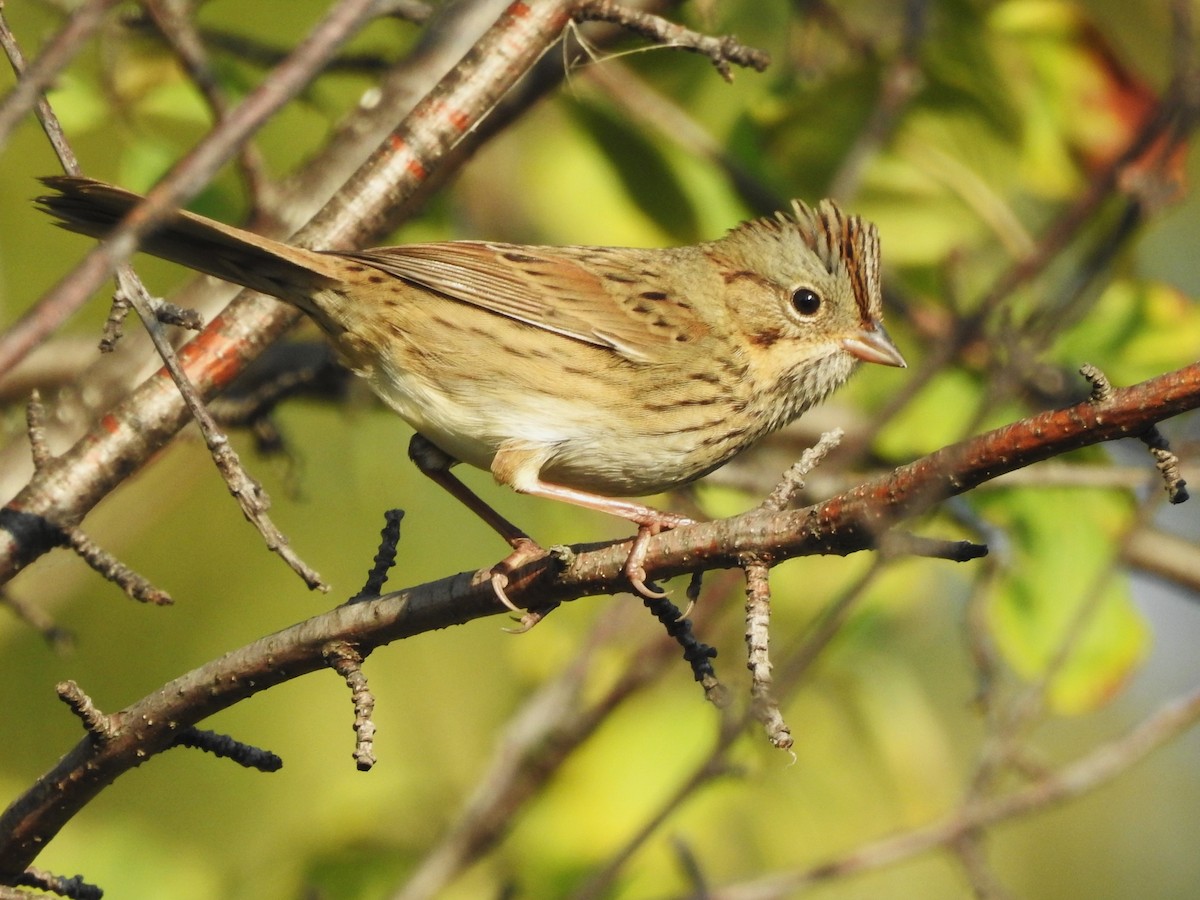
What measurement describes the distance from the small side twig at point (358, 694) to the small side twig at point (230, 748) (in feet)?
0.54

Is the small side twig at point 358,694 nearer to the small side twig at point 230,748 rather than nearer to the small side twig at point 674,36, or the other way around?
the small side twig at point 230,748

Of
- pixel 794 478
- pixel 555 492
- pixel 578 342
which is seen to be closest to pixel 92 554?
pixel 555 492

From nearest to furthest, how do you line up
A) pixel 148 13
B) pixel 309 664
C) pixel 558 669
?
pixel 309 664
pixel 148 13
pixel 558 669

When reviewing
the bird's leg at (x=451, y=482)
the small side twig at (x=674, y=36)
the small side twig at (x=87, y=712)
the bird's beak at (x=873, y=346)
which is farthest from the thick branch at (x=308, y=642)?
the bird's beak at (x=873, y=346)

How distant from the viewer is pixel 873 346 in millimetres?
4371

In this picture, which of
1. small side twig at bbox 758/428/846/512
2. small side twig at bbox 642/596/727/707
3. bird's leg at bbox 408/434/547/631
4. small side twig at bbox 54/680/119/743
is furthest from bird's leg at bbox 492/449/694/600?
small side twig at bbox 54/680/119/743

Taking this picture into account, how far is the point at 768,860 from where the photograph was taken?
17.9 feet

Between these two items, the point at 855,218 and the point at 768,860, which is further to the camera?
the point at 768,860

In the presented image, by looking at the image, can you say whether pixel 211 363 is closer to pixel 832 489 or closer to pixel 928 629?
pixel 832 489

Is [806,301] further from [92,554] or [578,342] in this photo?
[92,554]

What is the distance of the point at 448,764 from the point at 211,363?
2780 millimetres

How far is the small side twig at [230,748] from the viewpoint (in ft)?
8.95

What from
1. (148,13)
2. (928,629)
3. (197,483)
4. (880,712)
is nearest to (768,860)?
(880,712)

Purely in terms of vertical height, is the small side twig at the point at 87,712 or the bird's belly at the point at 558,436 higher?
the bird's belly at the point at 558,436
